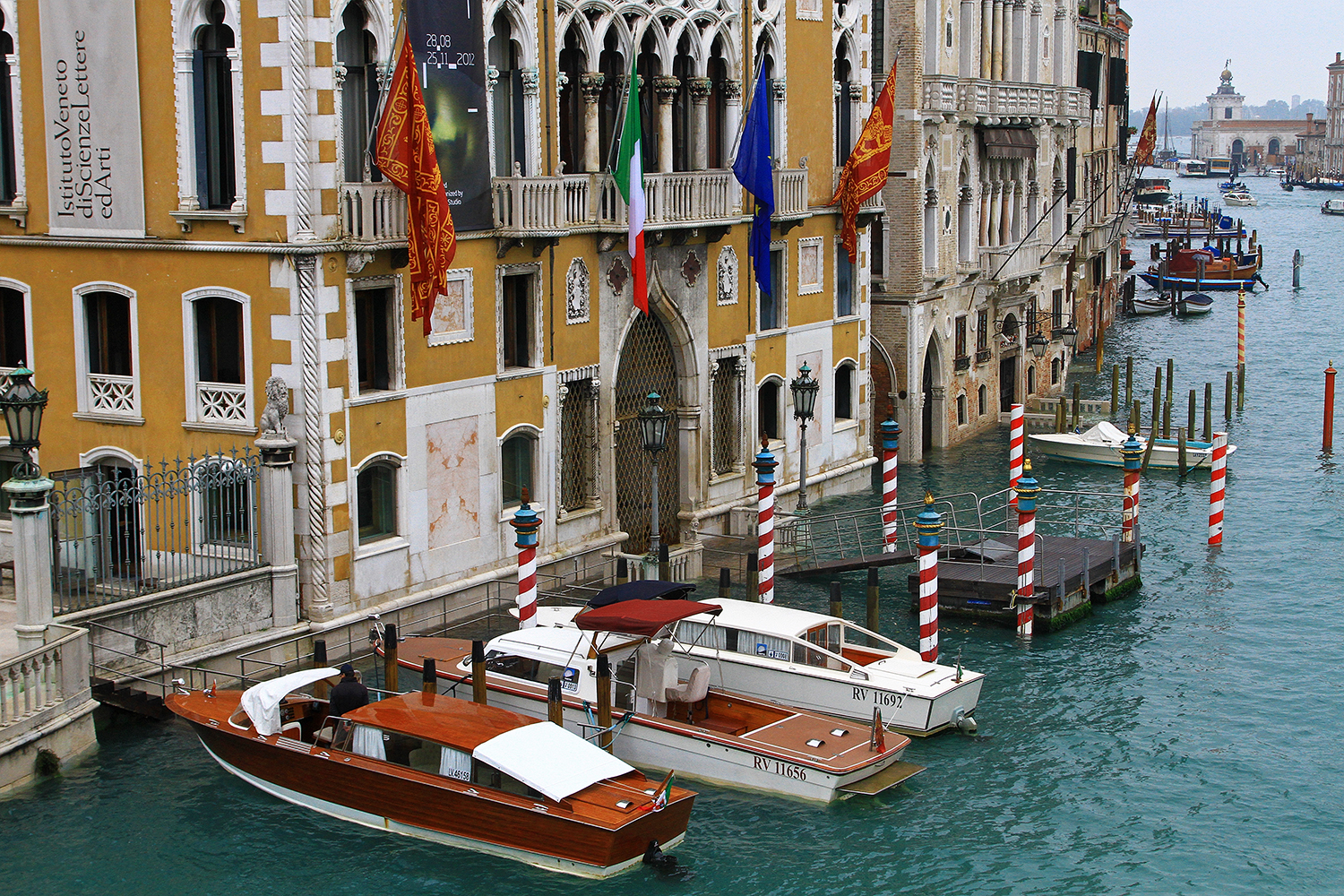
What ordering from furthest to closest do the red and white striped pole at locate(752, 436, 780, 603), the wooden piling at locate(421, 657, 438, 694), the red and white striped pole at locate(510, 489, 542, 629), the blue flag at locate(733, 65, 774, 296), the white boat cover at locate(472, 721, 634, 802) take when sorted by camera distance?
1. the blue flag at locate(733, 65, 774, 296)
2. the red and white striped pole at locate(752, 436, 780, 603)
3. the red and white striped pole at locate(510, 489, 542, 629)
4. the wooden piling at locate(421, 657, 438, 694)
5. the white boat cover at locate(472, 721, 634, 802)

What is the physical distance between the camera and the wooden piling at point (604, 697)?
21328 mm

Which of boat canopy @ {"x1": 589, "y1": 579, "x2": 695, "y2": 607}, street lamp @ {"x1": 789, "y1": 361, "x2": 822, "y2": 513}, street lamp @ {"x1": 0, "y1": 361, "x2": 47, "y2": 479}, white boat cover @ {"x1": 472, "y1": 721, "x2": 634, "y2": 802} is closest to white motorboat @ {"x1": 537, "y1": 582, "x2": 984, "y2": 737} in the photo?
boat canopy @ {"x1": 589, "y1": 579, "x2": 695, "y2": 607}

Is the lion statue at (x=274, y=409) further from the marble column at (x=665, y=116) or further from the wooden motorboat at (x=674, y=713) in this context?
the marble column at (x=665, y=116)

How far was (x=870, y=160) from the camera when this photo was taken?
116 ft

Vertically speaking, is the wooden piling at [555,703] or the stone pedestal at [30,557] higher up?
the stone pedestal at [30,557]

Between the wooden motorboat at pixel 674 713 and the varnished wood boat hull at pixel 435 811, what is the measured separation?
2092mm

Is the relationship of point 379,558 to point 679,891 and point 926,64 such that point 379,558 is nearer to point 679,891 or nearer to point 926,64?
point 679,891

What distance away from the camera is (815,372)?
1436 inches

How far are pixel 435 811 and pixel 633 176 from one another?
12.5 metres

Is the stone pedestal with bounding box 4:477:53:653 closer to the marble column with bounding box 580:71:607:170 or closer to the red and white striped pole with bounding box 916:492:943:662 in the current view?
the marble column with bounding box 580:71:607:170

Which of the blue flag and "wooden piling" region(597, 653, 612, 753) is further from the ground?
the blue flag

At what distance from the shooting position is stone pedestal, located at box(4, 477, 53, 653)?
20.4 meters

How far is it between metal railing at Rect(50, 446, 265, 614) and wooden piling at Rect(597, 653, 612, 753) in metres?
5.51

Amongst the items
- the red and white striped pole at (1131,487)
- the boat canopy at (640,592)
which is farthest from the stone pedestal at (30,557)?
the red and white striped pole at (1131,487)
